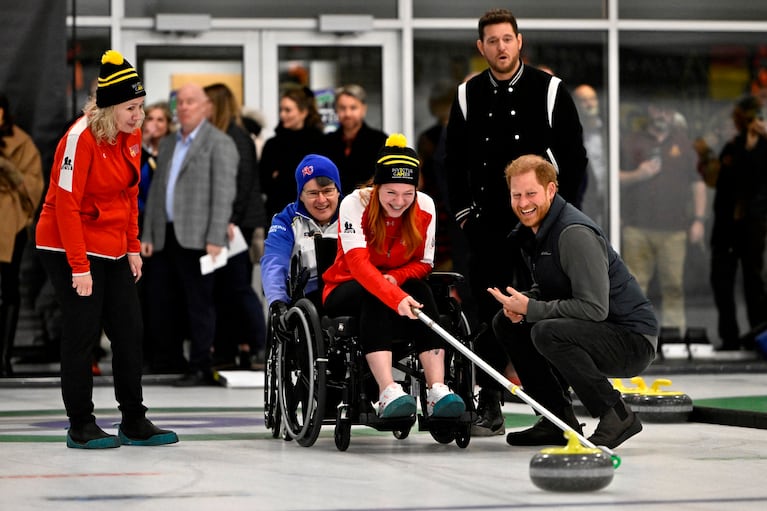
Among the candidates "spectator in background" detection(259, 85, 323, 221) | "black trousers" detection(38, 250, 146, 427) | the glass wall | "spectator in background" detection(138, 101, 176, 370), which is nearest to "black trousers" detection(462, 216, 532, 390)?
"black trousers" detection(38, 250, 146, 427)

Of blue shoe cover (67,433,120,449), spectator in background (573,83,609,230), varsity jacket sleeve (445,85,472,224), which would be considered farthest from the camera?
spectator in background (573,83,609,230)

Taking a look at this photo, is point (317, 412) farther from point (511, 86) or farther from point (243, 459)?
point (511, 86)

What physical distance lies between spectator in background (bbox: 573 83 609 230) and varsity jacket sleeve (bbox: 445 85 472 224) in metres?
4.89

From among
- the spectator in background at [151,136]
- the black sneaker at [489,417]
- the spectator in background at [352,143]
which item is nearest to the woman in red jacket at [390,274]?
the black sneaker at [489,417]

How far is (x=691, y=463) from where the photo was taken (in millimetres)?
5227

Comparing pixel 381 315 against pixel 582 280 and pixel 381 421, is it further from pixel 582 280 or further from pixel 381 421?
pixel 582 280

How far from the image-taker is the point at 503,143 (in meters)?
6.41

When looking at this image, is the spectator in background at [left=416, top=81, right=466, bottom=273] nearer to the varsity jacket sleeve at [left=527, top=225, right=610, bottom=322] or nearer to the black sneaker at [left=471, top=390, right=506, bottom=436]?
the black sneaker at [left=471, top=390, right=506, bottom=436]

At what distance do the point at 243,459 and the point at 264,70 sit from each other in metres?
6.13

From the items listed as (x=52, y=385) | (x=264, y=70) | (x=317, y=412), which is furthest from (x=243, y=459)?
(x=264, y=70)

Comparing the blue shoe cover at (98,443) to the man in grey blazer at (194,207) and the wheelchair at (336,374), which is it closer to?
the wheelchair at (336,374)

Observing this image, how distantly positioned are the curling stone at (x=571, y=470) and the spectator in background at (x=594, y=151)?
7.04m

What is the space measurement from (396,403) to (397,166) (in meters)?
0.88

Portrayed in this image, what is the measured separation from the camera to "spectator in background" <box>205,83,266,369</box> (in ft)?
31.2
